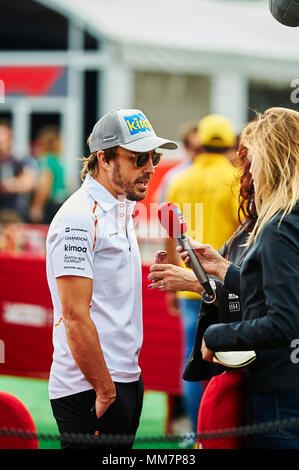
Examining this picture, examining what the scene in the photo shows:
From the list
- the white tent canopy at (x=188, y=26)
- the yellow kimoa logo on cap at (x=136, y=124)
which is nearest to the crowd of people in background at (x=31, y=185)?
the white tent canopy at (x=188, y=26)

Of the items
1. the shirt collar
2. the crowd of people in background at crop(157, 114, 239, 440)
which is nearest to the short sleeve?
the shirt collar

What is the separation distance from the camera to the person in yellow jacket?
508 centimetres

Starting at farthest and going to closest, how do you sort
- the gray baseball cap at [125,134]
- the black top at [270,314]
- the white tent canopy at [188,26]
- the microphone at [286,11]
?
1. the white tent canopy at [188,26]
2. the microphone at [286,11]
3. the gray baseball cap at [125,134]
4. the black top at [270,314]

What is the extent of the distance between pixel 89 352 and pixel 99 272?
32cm

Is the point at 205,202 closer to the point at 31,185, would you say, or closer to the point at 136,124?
the point at 136,124

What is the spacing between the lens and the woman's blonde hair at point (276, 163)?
8.39 feet

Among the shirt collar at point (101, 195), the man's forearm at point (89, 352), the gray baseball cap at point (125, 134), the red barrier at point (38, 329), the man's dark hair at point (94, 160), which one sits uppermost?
the gray baseball cap at point (125, 134)

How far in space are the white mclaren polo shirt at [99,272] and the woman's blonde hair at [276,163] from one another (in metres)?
0.60

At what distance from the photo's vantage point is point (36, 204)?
39.5ft

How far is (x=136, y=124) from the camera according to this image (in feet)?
10.0

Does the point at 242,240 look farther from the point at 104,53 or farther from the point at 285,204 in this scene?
the point at 104,53

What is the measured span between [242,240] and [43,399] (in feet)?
13.0

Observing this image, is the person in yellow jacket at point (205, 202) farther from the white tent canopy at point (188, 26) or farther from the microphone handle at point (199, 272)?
the white tent canopy at point (188, 26)

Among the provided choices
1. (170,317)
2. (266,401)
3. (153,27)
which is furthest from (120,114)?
(153,27)
